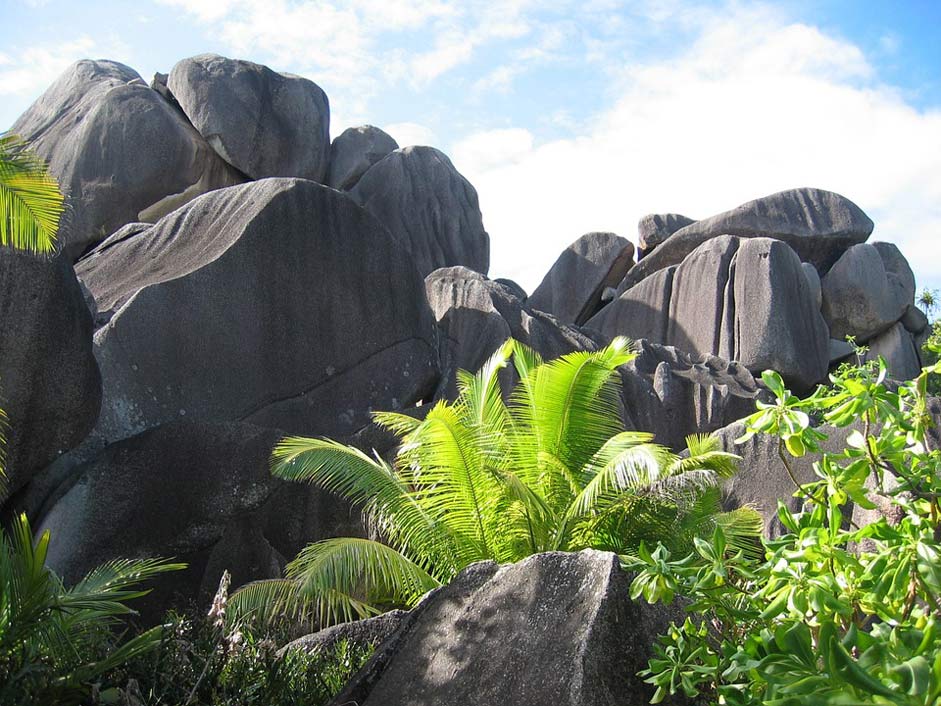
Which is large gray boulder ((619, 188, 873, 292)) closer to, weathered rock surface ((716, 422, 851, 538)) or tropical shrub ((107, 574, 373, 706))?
weathered rock surface ((716, 422, 851, 538))

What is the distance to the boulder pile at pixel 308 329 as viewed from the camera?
486 centimetres

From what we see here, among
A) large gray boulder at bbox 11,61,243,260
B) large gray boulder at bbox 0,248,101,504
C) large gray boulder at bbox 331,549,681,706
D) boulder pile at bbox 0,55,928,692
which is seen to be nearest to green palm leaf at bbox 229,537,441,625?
boulder pile at bbox 0,55,928,692

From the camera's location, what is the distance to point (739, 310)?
1978cm

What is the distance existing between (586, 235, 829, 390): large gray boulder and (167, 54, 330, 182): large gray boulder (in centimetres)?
752

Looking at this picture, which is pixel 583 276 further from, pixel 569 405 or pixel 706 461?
pixel 569 405

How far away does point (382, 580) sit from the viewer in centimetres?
819

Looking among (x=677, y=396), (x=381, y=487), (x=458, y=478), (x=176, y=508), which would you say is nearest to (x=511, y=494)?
(x=458, y=478)

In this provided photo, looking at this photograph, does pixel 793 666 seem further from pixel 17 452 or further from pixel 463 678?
pixel 17 452

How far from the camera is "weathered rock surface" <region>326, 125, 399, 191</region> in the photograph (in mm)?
21188

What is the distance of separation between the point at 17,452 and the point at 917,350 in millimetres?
19470

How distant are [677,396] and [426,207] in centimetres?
748

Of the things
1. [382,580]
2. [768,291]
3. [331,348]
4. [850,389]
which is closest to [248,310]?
[331,348]

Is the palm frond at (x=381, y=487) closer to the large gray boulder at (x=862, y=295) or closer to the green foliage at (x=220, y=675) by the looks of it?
the green foliage at (x=220, y=675)

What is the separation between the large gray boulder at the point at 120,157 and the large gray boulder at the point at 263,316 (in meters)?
5.28
